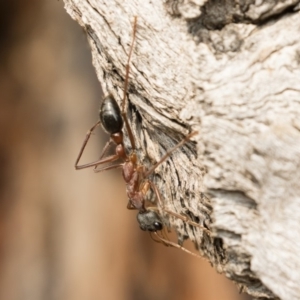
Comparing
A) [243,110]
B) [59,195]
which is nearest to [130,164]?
[243,110]

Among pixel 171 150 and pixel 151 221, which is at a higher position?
pixel 171 150

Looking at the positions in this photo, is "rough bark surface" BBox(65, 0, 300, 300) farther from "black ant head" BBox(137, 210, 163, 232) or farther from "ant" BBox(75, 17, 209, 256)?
"black ant head" BBox(137, 210, 163, 232)

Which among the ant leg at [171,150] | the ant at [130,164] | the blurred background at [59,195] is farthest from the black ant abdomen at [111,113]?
the blurred background at [59,195]

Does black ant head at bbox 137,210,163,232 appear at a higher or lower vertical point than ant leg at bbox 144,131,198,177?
lower

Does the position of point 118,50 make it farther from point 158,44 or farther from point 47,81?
point 47,81

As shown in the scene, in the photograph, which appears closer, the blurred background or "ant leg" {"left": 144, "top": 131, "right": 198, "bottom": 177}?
"ant leg" {"left": 144, "top": 131, "right": 198, "bottom": 177}

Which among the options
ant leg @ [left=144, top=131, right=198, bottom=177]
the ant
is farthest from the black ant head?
ant leg @ [left=144, top=131, right=198, bottom=177]

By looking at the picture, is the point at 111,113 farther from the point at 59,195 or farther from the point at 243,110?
the point at 59,195

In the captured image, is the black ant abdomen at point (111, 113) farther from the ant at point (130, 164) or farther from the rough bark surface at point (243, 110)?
the rough bark surface at point (243, 110)
